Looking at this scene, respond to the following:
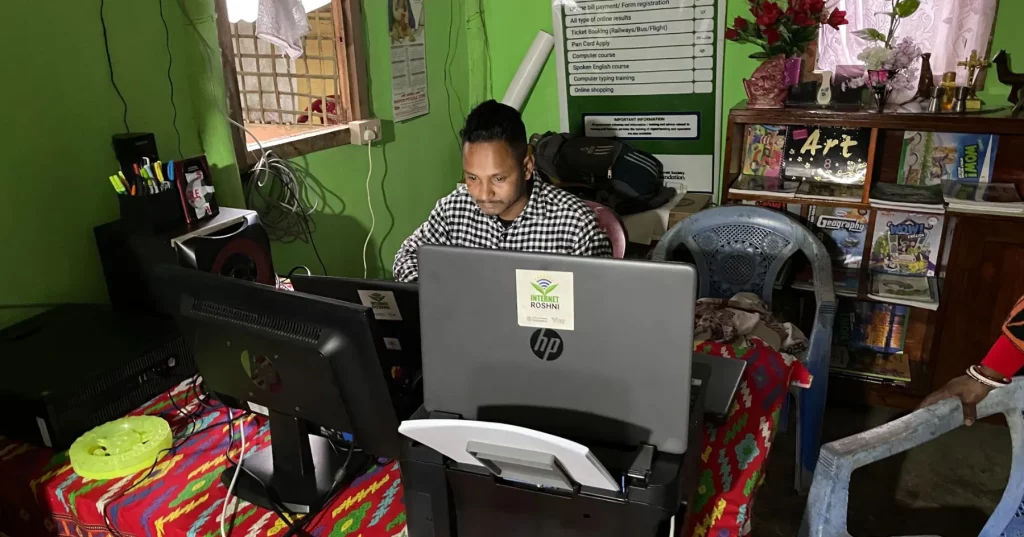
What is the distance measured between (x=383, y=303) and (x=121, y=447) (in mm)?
568

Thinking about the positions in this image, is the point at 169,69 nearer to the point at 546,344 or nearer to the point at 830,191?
the point at 546,344

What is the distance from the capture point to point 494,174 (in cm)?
157

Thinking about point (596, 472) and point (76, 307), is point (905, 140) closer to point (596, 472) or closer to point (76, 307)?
point (596, 472)

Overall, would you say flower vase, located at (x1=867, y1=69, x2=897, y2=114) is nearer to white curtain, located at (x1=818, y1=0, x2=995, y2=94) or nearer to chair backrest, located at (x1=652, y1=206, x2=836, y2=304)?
white curtain, located at (x1=818, y1=0, x2=995, y2=94)

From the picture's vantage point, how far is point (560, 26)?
291 centimetres

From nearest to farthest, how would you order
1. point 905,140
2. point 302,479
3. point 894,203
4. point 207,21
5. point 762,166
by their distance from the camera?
1. point 302,479
2. point 207,21
3. point 894,203
4. point 905,140
5. point 762,166

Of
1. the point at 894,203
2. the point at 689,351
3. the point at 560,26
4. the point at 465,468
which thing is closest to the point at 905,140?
the point at 894,203

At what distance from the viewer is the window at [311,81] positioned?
7.62 ft

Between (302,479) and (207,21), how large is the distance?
4.16 feet

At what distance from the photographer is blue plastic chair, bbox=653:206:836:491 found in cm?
207

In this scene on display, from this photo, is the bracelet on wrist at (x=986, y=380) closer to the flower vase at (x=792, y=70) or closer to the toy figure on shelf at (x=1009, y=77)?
the toy figure on shelf at (x=1009, y=77)

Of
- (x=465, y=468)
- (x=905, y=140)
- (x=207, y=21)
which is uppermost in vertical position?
(x=207, y=21)

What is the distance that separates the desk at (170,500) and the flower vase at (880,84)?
198 centimetres

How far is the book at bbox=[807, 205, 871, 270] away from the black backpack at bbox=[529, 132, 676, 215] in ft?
1.88
